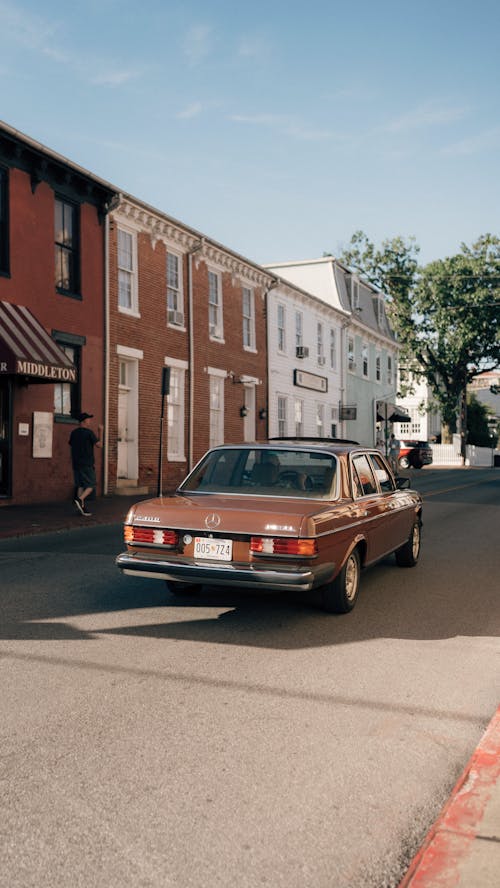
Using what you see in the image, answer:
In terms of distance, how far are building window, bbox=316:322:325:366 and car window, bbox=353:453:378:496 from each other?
1063 inches

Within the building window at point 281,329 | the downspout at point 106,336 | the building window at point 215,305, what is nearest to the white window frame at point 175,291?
the building window at point 215,305

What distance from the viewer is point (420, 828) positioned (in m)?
3.29

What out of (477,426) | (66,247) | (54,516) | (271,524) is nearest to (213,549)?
(271,524)

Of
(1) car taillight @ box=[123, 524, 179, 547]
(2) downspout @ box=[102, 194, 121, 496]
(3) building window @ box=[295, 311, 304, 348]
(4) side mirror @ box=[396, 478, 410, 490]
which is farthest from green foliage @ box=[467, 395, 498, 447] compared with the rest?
(1) car taillight @ box=[123, 524, 179, 547]

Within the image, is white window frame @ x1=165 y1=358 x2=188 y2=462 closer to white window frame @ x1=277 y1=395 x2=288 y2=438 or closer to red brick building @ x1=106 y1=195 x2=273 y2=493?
red brick building @ x1=106 y1=195 x2=273 y2=493

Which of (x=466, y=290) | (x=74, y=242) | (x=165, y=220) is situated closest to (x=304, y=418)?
(x=165, y=220)

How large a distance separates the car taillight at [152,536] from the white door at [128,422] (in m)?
14.8

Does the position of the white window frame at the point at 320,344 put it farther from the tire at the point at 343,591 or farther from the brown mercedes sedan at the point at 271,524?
the tire at the point at 343,591

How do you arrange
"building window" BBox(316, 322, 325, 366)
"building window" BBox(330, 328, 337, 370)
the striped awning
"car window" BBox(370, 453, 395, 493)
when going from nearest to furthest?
"car window" BBox(370, 453, 395, 493) < the striped awning < "building window" BBox(316, 322, 325, 366) < "building window" BBox(330, 328, 337, 370)

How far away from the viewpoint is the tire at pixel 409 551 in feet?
31.3

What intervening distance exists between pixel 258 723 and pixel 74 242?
1679cm

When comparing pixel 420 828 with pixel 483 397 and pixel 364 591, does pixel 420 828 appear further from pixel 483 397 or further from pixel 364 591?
pixel 483 397

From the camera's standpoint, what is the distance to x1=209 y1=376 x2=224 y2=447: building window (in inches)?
1020

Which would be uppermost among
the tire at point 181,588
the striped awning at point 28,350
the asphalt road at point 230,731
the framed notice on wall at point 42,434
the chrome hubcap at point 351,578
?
the striped awning at point 28,350
